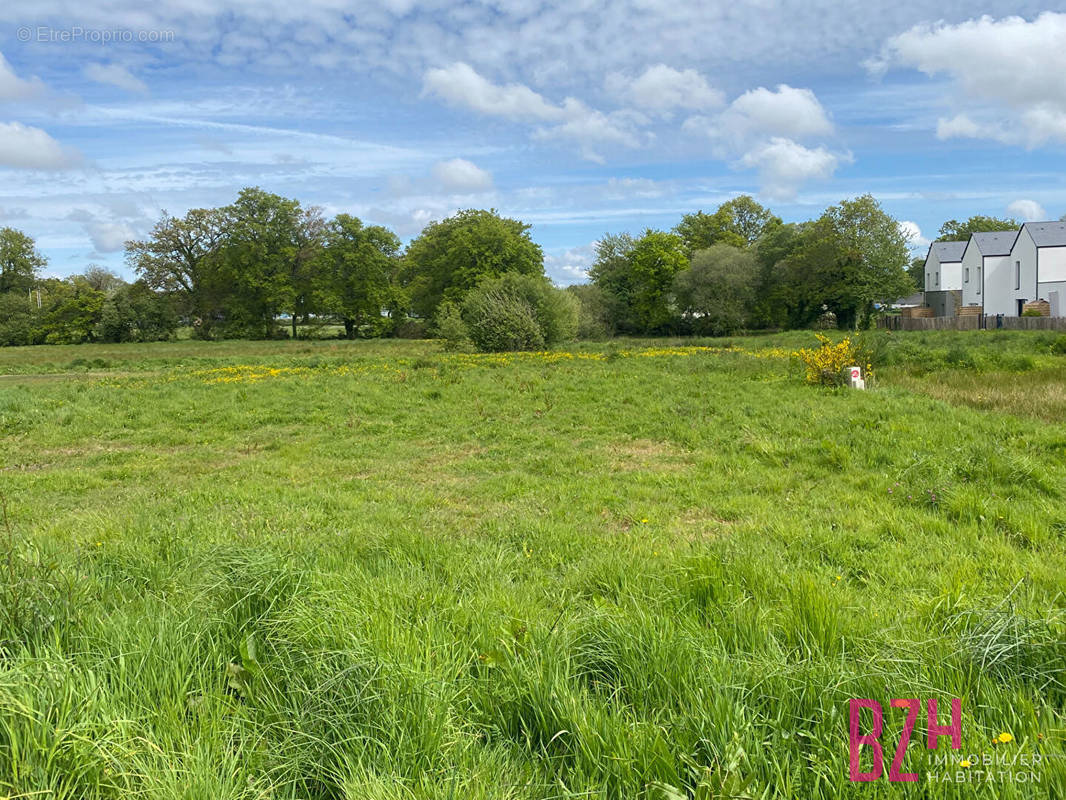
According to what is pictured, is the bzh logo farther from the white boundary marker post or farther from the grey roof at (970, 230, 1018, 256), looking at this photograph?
the grey roof at (970, 230, 1018, 256)

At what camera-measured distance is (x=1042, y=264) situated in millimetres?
49500

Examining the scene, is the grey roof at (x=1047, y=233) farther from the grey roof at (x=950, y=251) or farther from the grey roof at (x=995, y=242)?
the grey roof at (x=950, y=251)

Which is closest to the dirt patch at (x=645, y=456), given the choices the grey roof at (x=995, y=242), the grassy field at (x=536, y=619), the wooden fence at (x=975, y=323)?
the grassy field at (x=536, y=619)

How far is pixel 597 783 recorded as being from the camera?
7.24ft

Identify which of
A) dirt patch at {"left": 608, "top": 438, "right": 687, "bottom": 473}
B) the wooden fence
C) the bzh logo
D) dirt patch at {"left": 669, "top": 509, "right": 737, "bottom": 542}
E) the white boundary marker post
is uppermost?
the wooden fence

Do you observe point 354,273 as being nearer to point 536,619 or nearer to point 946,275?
point 946,275

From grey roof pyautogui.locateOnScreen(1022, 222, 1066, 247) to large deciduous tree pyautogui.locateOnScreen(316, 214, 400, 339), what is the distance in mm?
54959

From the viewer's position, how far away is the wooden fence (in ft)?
122

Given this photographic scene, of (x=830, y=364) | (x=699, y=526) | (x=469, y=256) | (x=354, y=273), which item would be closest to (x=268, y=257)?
(x=354, y=273)

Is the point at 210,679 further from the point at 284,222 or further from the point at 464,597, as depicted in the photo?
the point at 284,222

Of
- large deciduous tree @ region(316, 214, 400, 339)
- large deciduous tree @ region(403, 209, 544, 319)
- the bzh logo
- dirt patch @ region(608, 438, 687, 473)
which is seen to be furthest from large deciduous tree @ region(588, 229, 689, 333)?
the bzh logo

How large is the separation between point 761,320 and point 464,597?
56.6 m

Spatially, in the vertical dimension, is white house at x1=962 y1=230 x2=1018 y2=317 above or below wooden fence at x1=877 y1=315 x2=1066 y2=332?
above

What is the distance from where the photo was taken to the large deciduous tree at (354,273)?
6175 cm
